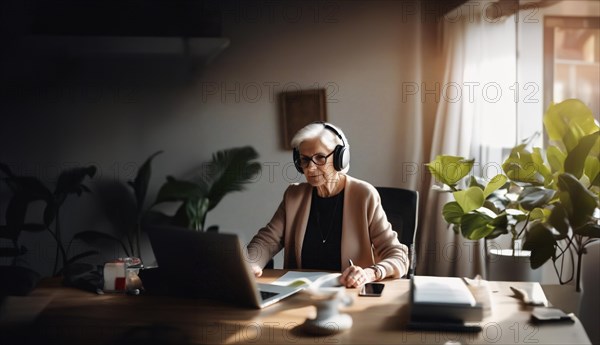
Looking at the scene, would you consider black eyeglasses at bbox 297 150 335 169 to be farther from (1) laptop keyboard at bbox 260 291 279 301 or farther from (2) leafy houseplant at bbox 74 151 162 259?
(1) laptop keyboard at bbox 260 291 279 301

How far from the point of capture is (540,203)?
6.19 feet

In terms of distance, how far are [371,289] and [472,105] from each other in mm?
1836

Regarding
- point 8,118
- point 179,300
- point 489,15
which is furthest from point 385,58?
point 179,300

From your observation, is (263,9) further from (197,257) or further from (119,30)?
(197,257)

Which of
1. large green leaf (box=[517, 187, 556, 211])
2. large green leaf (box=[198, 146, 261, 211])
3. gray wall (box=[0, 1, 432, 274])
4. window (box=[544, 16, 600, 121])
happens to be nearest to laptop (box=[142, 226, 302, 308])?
large green leaf (box=[198, 146, 261, 211])

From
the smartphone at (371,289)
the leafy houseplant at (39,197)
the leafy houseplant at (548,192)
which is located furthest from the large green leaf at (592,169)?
the leafy houseplant at (39,197)

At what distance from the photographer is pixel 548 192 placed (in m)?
1.93

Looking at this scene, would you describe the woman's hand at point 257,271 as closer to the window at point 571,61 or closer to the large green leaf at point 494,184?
the large green leaf at point 494,184

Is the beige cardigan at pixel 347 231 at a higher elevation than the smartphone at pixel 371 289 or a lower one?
higher

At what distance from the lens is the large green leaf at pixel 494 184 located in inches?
86.1

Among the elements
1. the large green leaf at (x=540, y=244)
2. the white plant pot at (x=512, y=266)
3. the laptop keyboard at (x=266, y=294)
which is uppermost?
the laptop keyboard at (x=266, y=294)

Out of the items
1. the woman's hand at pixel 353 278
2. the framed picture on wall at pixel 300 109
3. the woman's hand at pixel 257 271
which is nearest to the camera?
the woman's hand at pixel 353 278

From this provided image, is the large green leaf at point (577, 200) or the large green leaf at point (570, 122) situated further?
the large green leaf at point (570, 122)

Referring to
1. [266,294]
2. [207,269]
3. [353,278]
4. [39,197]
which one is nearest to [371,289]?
[353,278]
